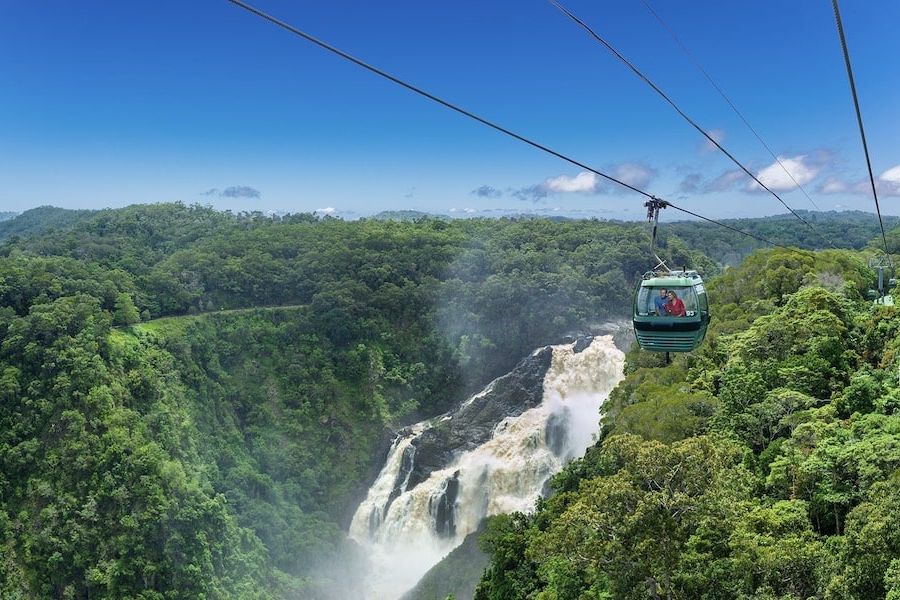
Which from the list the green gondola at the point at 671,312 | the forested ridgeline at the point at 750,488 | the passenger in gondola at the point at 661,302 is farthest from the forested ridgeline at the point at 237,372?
the passenger in gondola at the point at 661,302

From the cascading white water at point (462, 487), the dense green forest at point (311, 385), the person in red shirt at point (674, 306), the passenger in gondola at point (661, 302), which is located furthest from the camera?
the cascading white water at point (462, 487)

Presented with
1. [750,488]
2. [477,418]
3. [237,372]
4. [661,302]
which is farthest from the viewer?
[237,372]

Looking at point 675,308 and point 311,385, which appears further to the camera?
point 311,385

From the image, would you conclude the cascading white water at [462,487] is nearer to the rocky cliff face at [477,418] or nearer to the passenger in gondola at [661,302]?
the rocky cliff face at [477,418]

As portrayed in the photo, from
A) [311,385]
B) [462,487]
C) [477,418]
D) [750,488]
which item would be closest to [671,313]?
[750,488]

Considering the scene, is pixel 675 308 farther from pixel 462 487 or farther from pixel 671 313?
pixel 462 487

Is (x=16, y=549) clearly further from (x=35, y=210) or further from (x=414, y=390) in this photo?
(x=35, y=210)
